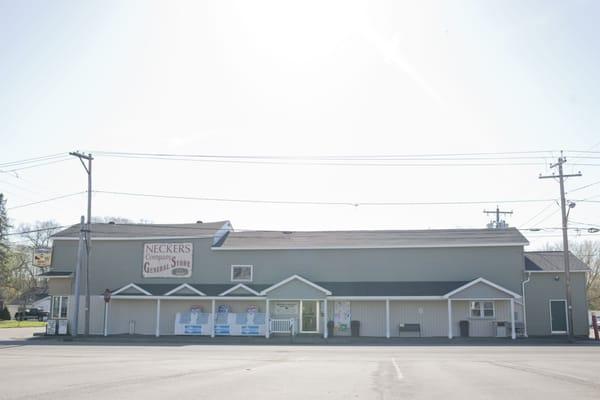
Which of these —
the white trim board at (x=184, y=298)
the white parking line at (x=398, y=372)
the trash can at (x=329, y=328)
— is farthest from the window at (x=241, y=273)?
the white parking line at (x=398, y=372)

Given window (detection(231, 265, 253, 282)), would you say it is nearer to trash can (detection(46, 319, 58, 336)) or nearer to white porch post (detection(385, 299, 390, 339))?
white porch post (detection(385, 299, 390, 339))

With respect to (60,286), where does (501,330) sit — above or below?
below

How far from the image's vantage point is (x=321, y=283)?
128 feet

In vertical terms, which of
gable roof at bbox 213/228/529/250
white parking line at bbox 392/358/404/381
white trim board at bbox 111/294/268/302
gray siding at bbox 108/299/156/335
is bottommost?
white parking line at bbox 392/358/404/381

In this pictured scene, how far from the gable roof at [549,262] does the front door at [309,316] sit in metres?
13.5

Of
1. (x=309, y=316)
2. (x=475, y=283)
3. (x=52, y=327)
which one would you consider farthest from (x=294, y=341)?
(x=52, y=327)

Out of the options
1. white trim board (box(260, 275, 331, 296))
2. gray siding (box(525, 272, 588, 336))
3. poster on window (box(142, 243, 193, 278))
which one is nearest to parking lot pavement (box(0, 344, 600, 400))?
white trim board (box(260, 275, 331, 296))

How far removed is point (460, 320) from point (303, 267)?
1031 centimetres

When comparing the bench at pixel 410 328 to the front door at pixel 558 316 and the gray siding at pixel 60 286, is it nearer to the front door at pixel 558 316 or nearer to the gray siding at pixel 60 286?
the front door at pixel 558 316

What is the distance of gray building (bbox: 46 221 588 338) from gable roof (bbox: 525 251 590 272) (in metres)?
0.09

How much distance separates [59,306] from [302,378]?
3182 centimetres

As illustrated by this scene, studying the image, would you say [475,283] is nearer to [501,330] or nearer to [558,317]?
[501,330]

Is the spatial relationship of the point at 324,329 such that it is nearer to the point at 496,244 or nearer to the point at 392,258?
the point at 392,258

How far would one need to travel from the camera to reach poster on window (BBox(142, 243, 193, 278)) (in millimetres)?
41031
